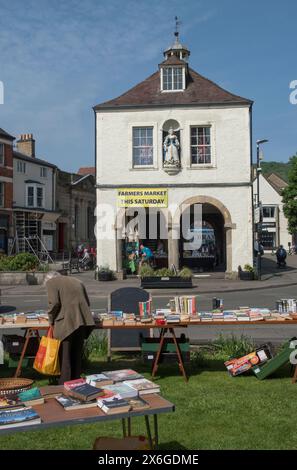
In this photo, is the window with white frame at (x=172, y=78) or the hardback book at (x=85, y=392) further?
the window with white frame at (x=172, y=78)

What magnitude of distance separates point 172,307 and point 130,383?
404 centimetres

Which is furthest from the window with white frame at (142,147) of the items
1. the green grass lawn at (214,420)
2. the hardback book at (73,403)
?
the hardback book at (73,403)

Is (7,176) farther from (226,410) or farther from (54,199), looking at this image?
(226,410)

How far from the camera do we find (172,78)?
29469 millimetres

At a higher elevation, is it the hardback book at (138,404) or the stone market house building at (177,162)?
the stone market house building at (177,162)

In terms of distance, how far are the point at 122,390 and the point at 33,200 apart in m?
44.9

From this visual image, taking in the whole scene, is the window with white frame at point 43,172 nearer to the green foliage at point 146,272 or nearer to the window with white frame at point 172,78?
the window with white frame at point 172,78

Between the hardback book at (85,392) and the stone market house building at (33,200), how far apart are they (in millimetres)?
39032

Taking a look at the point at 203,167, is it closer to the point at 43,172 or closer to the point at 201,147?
the point at 201,147

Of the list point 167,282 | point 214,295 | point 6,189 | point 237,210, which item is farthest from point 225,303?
point 6,189

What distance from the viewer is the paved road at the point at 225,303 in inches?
468

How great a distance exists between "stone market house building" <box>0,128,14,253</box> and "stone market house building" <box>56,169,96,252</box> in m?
8.26
